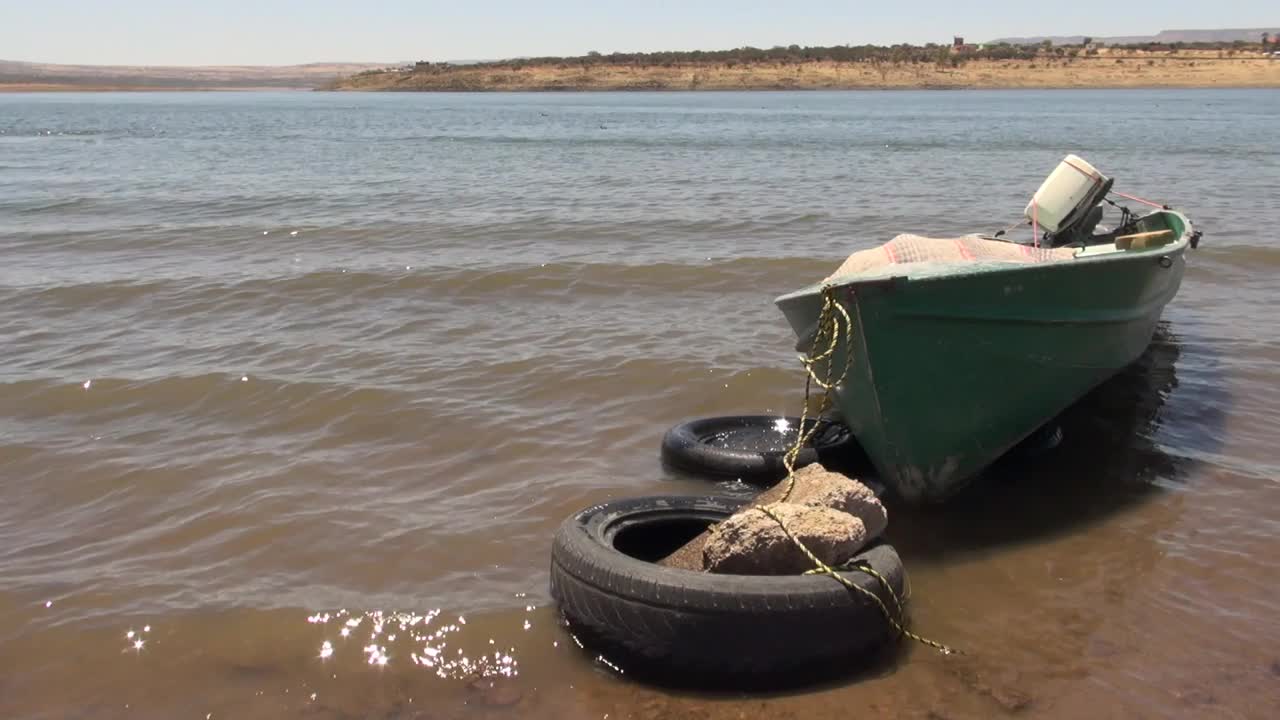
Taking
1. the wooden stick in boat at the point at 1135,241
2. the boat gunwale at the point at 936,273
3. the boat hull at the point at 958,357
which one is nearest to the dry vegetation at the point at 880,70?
the wooden stick in boat at the point at 1135,241

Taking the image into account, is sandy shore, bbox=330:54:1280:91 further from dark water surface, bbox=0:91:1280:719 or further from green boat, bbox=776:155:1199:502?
green boat, bbox=776:155:1199:502

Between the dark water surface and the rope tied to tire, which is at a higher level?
the rope tied to tire

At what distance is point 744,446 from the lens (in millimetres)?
7824

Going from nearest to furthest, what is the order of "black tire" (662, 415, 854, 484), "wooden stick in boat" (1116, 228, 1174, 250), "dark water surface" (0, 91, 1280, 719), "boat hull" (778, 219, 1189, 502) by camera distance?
"dark water surface" (0, 91, 1280, 719) → "boat hull" (778, 219, 1189, 502) → "black tire" (662, 415, 854, 484) → "wooden stick in boat" (1116, 228, 1174, 250)

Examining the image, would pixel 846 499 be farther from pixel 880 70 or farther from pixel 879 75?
pixel 880 70

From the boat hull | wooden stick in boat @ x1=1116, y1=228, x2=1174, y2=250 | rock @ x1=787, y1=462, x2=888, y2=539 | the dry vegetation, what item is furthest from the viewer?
the dry vegetation

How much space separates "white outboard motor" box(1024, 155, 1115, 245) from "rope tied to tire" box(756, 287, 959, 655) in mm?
4250

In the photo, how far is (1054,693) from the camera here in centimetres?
481

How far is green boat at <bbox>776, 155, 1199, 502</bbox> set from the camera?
6.32 m

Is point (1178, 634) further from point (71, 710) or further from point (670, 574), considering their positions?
point (71, 710)

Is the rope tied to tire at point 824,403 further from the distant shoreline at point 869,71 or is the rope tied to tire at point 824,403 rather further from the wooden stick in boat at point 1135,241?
the distant shoreline at point 869,71

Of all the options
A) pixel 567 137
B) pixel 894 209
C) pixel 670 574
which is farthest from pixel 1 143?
pixel 670 574

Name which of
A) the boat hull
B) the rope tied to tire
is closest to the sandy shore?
the boat hull

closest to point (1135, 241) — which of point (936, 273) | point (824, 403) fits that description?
point (936, 273)
